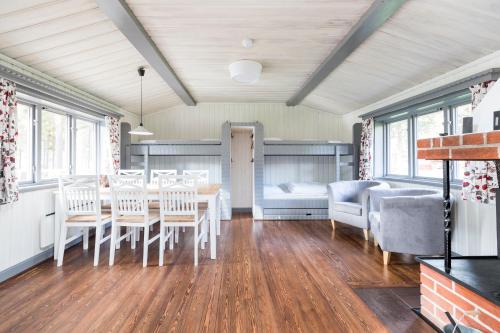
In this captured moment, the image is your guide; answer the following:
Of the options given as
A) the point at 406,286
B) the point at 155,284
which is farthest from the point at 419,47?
the point at 155,284

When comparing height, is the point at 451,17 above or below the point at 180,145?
above

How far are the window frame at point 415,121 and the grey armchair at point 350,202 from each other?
0.47 m

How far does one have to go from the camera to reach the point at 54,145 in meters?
3.39

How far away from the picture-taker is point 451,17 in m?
2.06

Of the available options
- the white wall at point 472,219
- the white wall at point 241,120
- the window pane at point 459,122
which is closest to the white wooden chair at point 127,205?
the white wall at point 241,120

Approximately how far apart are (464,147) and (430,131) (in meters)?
2.36

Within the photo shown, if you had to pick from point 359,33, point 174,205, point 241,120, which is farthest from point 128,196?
point 241,120

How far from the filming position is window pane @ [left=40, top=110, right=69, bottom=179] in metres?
3.20

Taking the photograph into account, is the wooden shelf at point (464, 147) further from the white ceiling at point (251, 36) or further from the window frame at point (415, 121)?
the window frame at point (415, 121)

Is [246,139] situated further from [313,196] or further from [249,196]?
[313,196]

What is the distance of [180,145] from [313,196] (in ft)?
8.54

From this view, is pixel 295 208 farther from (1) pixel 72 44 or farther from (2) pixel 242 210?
(1) pixel 72 44

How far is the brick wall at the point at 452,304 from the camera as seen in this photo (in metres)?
1.38

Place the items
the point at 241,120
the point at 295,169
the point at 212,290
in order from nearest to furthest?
the point at 212,290 → the point at 295,169 → the point at 241,120
